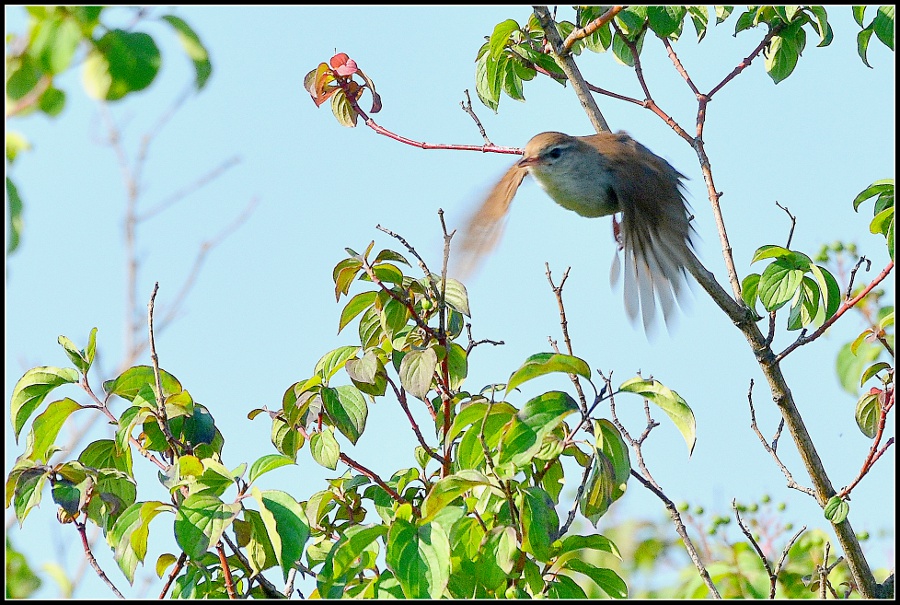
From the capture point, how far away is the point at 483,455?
1759 millimetres

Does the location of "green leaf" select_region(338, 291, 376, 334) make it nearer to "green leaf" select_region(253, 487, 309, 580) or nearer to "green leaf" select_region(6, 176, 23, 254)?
"green leaf" select_region(253, 487, 309, 580)

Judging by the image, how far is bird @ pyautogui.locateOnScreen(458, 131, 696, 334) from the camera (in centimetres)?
292

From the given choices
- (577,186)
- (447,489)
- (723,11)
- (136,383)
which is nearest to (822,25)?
(723,11)

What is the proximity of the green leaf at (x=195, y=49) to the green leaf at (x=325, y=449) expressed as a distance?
0.95 m

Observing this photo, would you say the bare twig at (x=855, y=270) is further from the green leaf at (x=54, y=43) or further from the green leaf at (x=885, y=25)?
the green leaf at (x=54, y=43)

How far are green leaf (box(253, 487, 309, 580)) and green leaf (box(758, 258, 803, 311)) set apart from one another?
135 cm

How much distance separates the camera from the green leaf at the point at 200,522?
64.2 inches

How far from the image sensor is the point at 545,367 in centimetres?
167

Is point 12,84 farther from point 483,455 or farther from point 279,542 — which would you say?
point 483,455

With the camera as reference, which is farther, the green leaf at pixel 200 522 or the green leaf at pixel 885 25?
the green leaf at pixel 885 25

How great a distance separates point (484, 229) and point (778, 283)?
995 mm

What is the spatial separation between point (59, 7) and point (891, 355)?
215 cm

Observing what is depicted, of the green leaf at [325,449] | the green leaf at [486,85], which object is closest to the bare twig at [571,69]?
the green leaf at [486,85]

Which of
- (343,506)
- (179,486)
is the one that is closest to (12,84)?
(179,486)
